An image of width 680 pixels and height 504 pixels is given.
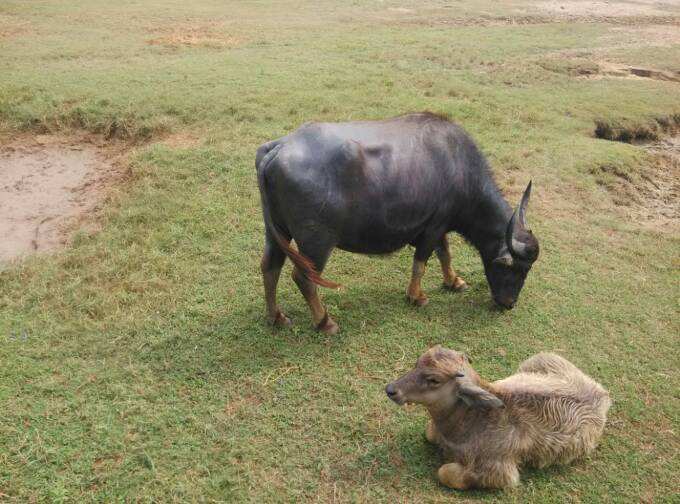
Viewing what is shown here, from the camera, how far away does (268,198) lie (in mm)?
4277

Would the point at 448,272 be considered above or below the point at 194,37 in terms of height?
below

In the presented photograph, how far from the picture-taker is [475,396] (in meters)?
3.30

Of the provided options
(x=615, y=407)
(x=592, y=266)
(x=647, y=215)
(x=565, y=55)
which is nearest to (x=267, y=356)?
(x=615, y=407)

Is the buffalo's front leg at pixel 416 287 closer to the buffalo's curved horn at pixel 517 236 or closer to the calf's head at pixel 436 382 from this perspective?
the buffalo's curved horn at pixel 517 236

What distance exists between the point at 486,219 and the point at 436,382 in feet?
6.91

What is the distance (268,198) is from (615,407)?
9.59ft

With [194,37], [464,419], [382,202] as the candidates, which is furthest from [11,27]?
[464,419]

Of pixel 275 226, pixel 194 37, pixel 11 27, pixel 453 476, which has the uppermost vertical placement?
pixel 11 27

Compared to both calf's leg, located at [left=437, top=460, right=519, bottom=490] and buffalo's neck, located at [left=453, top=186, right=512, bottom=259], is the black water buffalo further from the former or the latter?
calf's leg, located at [left=437, top=460, right=519, bottom=490]

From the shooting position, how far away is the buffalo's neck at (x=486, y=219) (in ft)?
16.5

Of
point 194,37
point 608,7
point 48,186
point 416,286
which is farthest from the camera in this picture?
point 608,7

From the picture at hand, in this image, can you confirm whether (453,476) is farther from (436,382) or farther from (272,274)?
(272,274)

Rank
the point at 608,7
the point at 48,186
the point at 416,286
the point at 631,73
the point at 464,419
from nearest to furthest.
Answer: the point at 464,419
the point at 416,286
the point at 48,186
the point at 631,73
the point at 608,7

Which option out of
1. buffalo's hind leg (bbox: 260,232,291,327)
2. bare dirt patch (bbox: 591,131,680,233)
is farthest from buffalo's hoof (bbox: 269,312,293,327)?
bare dirt patch (bbox: 591,131,680,233)
